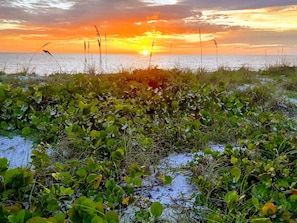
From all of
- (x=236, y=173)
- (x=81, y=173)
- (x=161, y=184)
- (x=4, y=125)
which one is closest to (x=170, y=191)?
(x=161, y=184)

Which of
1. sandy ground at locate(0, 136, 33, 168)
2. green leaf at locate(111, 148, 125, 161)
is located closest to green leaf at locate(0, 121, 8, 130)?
sandy ground at locate(0, 136, 33, 168)

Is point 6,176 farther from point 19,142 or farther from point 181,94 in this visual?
point 181,94

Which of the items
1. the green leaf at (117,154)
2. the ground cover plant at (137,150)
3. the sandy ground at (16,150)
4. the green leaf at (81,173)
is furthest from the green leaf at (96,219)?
the sandy ground at (16,150)

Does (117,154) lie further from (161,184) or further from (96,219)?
(96,219)

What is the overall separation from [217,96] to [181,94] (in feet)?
1.97

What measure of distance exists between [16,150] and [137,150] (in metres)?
1.02

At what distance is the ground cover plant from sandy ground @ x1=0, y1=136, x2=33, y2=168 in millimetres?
88

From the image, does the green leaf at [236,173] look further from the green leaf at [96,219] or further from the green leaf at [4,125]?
the green leaf at [4,125]

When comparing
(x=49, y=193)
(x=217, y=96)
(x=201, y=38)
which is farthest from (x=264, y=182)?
(x=201, y=38)

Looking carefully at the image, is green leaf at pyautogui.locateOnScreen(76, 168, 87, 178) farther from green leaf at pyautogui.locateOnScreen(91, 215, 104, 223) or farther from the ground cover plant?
green leaf at pyautogui.locateOnScreen(91, 215, 104, 223)

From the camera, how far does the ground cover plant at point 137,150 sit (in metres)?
1.74

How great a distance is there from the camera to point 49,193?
176 centimetres

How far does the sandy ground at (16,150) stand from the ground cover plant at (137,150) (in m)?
0.09

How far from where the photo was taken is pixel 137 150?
2.61 metres
